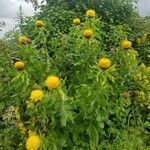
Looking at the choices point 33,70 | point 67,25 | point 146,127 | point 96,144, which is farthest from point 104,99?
point 67,25

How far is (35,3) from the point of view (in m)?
11.0

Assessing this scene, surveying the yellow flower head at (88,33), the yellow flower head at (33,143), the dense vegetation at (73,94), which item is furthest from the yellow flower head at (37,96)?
the yellow flower head at (88,33)

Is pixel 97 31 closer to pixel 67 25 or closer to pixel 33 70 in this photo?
pixel 33 70

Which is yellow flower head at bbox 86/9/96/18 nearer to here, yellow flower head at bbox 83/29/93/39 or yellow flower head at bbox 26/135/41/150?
yellow flower head at bbox 83/29/93/39

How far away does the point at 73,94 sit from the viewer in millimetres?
5484

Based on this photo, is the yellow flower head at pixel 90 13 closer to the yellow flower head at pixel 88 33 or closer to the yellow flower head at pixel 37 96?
the yellow flower head at pixel 88 33

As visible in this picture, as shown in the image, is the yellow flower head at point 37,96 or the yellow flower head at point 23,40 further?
the yellow flower head at point 23,40

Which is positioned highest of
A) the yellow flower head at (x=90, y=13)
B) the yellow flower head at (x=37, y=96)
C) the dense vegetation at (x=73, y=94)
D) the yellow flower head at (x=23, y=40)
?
the yellow flower head at (x=90, y=13)

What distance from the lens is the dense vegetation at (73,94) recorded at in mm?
4730

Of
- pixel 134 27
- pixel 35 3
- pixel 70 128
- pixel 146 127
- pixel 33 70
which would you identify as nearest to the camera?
pixel 70 128

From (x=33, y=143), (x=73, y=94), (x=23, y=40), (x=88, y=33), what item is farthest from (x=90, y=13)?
(x=33, y=143)

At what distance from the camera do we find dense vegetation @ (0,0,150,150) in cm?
473

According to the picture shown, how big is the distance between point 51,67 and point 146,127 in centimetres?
144

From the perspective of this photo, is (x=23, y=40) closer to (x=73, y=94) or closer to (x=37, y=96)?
(x=73, y=94)
